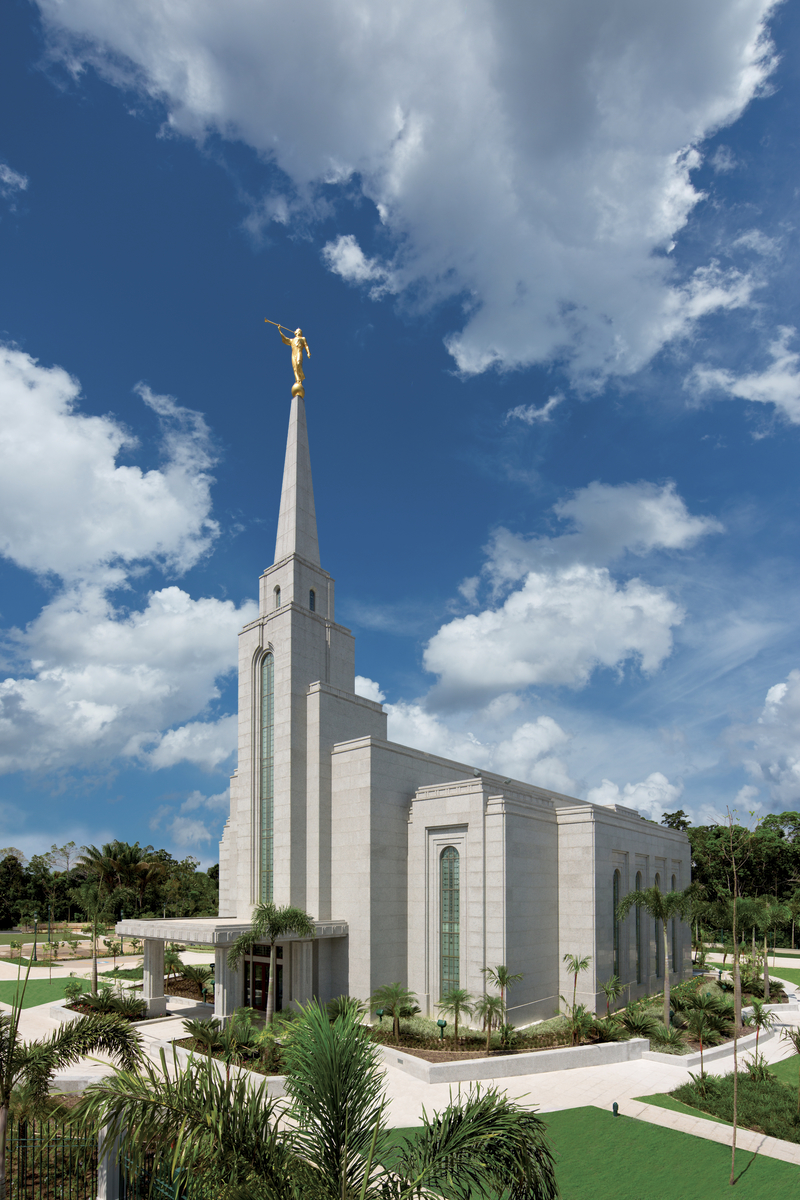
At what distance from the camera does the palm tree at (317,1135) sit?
26.0ft

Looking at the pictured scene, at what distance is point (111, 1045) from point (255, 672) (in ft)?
77.0

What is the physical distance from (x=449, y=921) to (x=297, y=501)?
68.1ft

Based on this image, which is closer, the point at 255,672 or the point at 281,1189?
the point at 281,1189

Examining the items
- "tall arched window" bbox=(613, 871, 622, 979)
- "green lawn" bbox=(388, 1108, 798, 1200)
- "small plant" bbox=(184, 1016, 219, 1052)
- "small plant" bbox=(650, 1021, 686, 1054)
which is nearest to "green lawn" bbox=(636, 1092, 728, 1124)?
"green lawn" bbox=(388, 1108, 798, 1200)

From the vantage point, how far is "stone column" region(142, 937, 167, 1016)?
31.7 meters

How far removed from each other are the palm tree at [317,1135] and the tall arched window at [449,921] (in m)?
23.8

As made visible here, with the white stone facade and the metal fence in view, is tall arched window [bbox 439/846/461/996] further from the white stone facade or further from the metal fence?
the metal fence

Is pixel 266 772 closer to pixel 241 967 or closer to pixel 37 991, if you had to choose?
pixel 241 967

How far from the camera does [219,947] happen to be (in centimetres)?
2916

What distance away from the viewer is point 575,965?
Answer: 102 ft

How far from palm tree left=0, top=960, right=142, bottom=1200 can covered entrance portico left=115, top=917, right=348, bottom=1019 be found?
629 inches

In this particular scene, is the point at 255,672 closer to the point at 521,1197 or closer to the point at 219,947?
the point at 219,947

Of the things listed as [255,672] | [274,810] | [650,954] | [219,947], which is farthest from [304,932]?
[650,954]

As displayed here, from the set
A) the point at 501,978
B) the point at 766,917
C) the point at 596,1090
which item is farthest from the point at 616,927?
the point at 596,1090
